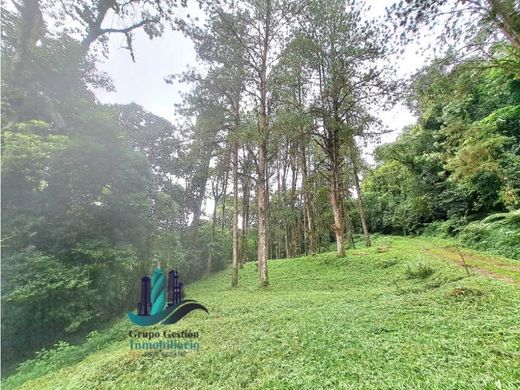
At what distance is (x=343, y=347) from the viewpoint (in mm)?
3215

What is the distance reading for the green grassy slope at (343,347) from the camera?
248cm

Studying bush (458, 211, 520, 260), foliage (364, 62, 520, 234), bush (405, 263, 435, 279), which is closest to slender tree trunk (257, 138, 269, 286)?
bush (405, 263, 435, 279)

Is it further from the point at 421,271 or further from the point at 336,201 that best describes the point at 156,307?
the point at 336,201

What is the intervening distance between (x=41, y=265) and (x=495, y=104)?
18.8m

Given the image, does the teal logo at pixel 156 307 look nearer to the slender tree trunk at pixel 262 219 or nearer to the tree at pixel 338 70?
the slender tree trunk at pixel 262 219

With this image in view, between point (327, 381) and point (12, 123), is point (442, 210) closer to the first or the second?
point (327, 381)

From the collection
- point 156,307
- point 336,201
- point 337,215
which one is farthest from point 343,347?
point 336,201

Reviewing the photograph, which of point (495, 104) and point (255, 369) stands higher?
point (495, 104)

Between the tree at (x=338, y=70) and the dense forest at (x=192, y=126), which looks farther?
the tree at (x=338, y=70)

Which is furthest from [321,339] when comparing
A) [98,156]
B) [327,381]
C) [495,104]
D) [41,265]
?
[495,104]

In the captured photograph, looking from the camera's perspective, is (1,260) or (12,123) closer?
(12,123)

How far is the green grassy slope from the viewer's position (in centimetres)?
248

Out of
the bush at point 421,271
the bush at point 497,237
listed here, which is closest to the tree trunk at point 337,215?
the bush at point 421,271

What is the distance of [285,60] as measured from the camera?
30.6ft
